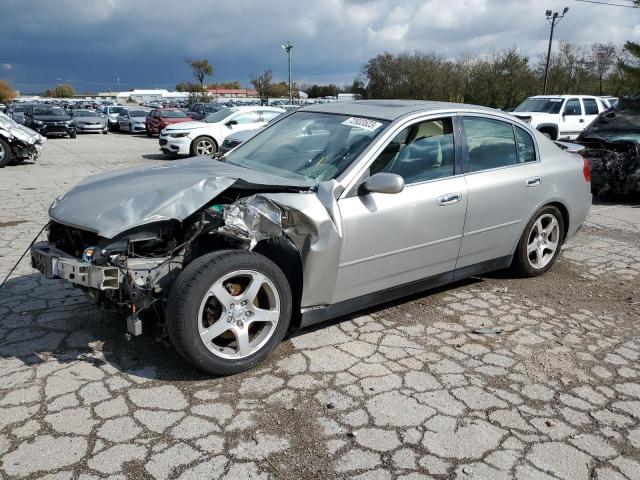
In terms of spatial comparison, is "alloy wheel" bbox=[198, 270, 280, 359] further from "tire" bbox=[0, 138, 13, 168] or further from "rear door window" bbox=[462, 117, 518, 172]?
"tire" bbox=[0, 138, 13, 168]

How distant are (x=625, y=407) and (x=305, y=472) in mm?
1952

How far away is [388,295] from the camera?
4.09 meters

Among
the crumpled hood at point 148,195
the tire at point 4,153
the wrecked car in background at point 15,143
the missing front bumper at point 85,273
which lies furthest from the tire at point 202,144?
the missing front bumper at point 85,273

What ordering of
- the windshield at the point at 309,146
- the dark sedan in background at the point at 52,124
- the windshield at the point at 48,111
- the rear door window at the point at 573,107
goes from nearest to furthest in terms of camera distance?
1. the windshield at the point at 309,146
2. the rear door window at the point at 573,107
3. the dark sedan in background at the point at 52,124
4. the windshield at the point at 48,111

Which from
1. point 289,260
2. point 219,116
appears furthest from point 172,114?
point 289,260

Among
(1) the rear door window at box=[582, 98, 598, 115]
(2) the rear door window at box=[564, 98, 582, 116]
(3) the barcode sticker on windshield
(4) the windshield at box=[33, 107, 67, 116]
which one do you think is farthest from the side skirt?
(4) the windshield at box=[33, 107, 67, 116]

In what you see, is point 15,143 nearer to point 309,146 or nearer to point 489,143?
point 309,146

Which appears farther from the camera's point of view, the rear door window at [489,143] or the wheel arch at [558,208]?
the wheel arch at [558,208]

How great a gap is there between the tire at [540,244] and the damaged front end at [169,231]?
227 centimetres

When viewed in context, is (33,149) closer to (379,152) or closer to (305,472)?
(379,152)

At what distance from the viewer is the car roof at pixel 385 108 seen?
13.8ft

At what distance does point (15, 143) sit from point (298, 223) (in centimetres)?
1306

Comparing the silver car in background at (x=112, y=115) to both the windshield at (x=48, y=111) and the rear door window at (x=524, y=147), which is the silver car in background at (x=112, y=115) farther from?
the rear door window at (x=524, y=147)

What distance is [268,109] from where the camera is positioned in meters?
16.7
